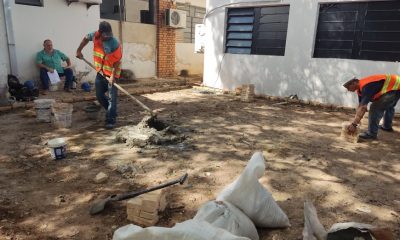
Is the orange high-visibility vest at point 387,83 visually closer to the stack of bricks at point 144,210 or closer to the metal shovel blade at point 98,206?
the stack of bricks at point 144,210

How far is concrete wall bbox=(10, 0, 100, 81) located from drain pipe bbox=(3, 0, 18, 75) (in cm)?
14

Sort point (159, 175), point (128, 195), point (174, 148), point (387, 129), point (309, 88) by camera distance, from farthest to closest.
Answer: point (309, 88) < point (387, 129) < point (174, 148) < point (159, 175) < point (128, 195)

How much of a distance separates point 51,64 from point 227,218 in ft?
23.9

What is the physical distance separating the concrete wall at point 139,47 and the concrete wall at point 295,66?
243 cm

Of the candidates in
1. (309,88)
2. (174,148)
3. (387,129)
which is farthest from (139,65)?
(387,129)

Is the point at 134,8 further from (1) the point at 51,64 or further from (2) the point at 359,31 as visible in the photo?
(2) the point at 359,31

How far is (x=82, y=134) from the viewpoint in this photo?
16.1 ft

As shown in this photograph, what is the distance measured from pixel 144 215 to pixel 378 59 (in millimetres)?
6664

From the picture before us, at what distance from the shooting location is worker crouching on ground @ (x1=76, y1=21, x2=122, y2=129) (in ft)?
16.0

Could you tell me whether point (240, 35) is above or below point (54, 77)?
above

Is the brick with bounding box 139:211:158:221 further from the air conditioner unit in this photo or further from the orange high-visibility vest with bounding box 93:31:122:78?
the air conditioner unit

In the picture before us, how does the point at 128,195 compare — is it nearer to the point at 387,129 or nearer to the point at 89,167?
the point at 89,167

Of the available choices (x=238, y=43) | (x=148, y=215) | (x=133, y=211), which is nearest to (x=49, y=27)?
(x=238, y=43)

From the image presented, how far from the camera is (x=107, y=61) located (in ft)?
16.5
